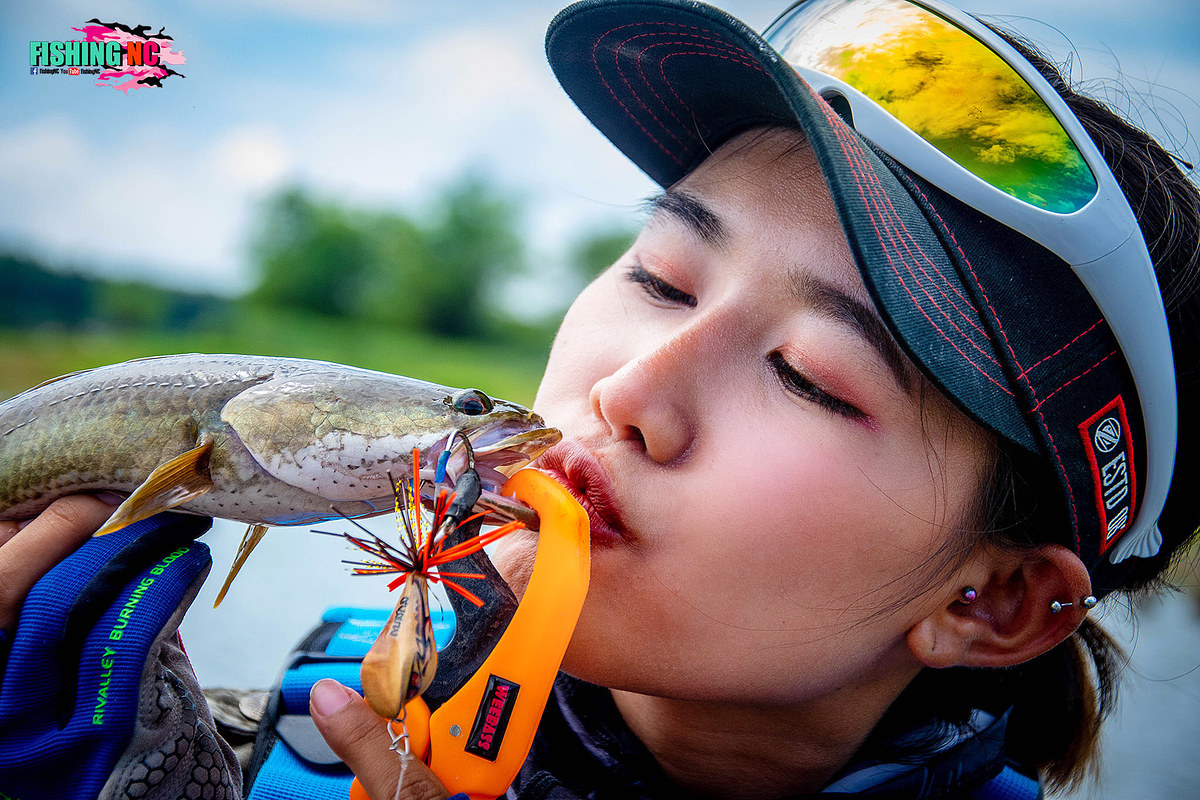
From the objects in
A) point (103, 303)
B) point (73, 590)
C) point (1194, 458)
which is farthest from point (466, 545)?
point (103, 303)

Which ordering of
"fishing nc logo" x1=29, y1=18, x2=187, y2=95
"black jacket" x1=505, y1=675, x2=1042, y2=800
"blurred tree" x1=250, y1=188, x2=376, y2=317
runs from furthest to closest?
"blurred tree" x1=250, y1=188, x2=376, y2=317 → "fishing nc logo" x1=29, y1=18, x2=187, y2=95 → "black jacket" x1=505, y1=675, x2=1042, y2=800

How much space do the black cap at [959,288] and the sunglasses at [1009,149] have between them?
0.02 meters

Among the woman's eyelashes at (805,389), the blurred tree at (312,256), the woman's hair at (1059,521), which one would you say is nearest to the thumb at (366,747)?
the woman's eyelashes at (805,389)

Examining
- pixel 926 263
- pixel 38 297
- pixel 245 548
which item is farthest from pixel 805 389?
pixel 38 297

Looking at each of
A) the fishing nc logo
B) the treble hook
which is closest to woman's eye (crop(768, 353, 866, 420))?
the treble hook

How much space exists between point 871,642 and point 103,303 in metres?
8.09

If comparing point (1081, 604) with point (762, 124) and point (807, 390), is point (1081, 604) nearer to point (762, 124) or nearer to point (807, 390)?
point (807, 390)

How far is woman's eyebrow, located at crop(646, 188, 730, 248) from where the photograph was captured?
4.11 ft

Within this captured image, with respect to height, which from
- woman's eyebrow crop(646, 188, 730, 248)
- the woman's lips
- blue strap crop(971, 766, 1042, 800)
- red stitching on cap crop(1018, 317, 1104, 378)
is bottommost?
blue strap crop(971, 766, 1042, 800)

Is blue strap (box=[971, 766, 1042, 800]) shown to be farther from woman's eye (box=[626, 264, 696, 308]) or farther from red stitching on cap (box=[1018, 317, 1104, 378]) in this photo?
woman's eye (box=[626, 264, 696, 308])

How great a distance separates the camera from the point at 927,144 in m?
1.23

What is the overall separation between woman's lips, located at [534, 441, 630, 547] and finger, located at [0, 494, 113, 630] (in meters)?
0.64

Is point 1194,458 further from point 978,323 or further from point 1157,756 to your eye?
point 1157,756

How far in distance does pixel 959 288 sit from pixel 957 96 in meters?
0.41
